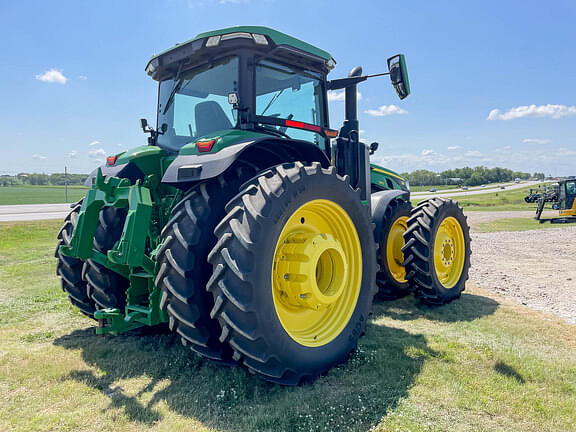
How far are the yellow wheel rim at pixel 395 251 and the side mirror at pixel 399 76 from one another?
196cm

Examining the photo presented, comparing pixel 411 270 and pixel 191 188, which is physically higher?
pixel 191 188

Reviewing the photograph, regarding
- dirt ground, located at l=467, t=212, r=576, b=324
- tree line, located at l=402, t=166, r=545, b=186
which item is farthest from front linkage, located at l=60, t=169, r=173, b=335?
tree line, located at l=402, t=166, r=545, b=186

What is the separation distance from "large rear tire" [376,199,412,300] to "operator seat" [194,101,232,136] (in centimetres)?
264

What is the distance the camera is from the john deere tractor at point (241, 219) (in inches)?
96.3

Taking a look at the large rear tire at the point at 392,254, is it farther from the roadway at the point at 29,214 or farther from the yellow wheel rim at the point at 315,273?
the roadway at the point at 29,214

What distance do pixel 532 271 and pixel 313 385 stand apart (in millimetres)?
6190

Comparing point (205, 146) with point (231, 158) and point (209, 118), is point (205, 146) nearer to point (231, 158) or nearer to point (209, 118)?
point (231, 158)

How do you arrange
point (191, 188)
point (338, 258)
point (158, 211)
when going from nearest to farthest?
point (191, 188)
point (338, 258)
point (158, 211)

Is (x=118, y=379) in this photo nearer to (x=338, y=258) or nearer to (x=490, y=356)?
(x=338, y=258)

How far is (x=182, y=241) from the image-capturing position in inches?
98.8

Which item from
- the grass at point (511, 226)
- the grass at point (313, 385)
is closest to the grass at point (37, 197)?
the grass at point (511, 226)

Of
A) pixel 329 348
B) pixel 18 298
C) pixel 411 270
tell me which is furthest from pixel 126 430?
pixel 18 298

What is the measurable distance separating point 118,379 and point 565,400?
121 inches

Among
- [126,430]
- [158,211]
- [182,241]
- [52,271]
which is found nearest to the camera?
[126,430]
